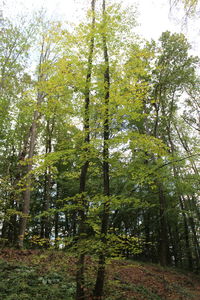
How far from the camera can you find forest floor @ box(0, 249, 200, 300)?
538cm

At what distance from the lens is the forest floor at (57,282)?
5.38 metres

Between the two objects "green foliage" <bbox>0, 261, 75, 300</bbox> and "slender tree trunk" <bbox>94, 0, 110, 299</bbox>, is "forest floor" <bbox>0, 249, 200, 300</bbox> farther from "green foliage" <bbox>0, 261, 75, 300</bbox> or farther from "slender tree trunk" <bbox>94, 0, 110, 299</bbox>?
"slender tree trunk" <bbox>94, 0, 110, 299</bbox>

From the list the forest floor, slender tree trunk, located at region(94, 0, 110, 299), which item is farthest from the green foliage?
slender tree trunk, located at region(94, 0, 110, 299)

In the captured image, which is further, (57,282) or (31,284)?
(57,282)

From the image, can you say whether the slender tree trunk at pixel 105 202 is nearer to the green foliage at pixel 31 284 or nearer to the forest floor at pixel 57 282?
the forest floor at pixel 57 282

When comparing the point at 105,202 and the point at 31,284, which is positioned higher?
the point at 105,202

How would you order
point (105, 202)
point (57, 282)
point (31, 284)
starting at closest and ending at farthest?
point (105, 202), point (31, 284), point (57, 282)

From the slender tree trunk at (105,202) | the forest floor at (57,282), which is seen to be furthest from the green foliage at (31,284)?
the slender tree trunk at (105,202)

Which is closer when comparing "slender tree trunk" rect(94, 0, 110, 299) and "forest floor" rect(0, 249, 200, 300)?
"slender tree trunk" rect(94, 0, 110, 299)

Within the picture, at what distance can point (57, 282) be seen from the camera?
247 inches

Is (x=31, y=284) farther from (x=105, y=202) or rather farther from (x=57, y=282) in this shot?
(x=105, y=202)

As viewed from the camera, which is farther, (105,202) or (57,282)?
(57,282)

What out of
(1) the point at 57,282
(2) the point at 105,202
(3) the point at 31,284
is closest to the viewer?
(2) the point at 105,202

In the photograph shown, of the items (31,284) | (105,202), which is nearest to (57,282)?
(31,284)
